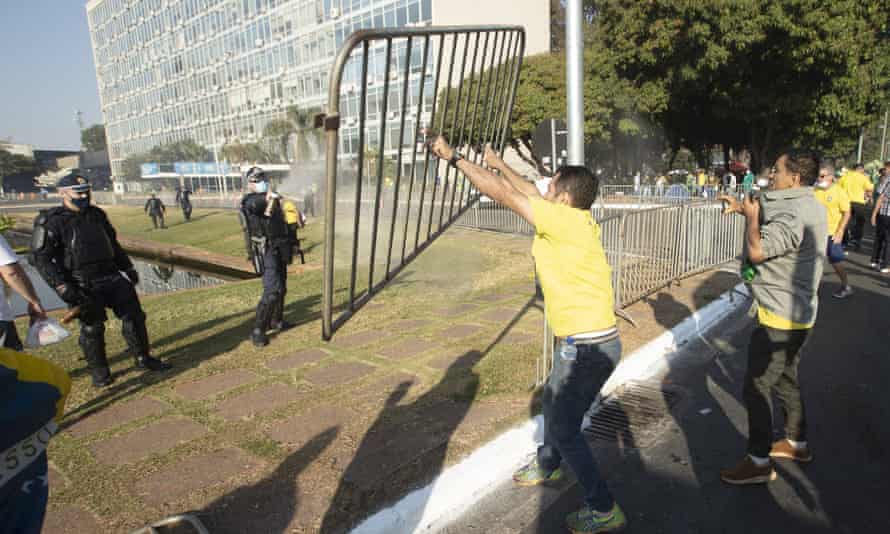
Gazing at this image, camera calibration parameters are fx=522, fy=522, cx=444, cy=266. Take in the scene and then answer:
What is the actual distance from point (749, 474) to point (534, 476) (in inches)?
47.4

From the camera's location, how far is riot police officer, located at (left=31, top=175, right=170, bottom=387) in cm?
437

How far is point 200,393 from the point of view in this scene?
443 cm

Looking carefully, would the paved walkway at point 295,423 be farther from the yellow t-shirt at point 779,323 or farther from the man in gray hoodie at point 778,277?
the yellow t-shirt at point 779,323

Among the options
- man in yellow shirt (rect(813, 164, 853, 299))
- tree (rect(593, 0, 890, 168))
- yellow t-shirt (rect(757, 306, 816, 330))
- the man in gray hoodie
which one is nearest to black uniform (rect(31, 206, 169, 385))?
the man in gray hoodie

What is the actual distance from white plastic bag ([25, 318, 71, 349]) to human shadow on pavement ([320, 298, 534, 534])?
210cm

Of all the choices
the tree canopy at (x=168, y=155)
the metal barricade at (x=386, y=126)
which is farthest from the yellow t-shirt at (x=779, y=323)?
the tree canopy at (x=168, y=155)

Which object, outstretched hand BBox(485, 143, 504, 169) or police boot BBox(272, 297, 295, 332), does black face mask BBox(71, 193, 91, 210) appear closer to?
police boot BBox(272, 297, 295, 332)

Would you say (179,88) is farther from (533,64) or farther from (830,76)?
(830,76)

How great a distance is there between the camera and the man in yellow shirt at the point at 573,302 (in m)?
2.36

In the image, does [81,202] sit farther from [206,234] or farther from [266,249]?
[206,234]

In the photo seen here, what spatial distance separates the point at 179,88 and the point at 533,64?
167ft

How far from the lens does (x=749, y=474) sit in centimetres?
295

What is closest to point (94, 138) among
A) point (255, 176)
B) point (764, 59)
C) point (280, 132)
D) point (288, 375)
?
point (280, 132)

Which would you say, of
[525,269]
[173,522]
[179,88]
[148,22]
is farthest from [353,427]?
[148,22]
